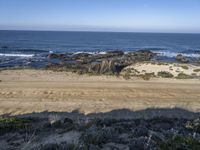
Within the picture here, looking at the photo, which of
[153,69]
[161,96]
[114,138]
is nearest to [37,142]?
[114,138]

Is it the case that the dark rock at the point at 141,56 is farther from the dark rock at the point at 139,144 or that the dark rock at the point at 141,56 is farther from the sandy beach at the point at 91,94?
the dark rock at the point at 139,144

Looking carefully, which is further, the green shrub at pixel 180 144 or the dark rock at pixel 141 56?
the dark rock at pixel 141 56

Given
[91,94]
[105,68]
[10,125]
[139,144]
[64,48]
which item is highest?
[139,144]

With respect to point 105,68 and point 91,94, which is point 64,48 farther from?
point 91,94

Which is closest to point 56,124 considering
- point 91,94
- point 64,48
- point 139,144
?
point 139,144

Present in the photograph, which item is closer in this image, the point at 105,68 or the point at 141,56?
the point at 105,68

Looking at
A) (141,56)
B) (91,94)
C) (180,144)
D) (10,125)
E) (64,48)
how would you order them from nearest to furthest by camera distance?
(180,144)
(10,125)
(91,94)
(141,56)
(64,48)

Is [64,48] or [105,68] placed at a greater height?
[105,68]

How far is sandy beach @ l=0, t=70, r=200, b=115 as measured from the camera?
1441 cm

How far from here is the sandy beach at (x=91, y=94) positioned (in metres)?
14.4

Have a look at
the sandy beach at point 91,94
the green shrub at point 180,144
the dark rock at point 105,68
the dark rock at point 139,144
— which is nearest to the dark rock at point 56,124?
the dark rock at point 139,144

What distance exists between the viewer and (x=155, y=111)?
13.6 m

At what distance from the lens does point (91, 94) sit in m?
17.1

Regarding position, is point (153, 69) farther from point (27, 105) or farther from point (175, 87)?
point (27, 105)
